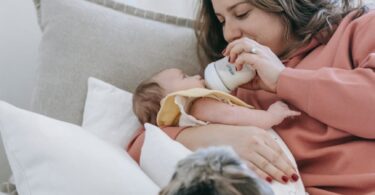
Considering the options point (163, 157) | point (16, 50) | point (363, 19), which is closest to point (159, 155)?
point (163, 157)

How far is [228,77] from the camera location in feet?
3.76

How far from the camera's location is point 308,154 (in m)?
1.04

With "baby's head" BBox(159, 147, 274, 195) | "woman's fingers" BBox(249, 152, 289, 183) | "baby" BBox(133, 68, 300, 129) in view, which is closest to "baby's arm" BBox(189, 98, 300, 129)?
"baby" BBox(133, 68, 300, 129)

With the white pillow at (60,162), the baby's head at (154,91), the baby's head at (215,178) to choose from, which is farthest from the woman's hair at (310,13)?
the baby's head at (215,178)

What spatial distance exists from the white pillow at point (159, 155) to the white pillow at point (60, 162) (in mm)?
36

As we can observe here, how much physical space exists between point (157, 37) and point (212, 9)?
0.18m

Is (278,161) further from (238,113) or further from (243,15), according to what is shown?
(243,15)

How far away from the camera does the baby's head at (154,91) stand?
117 cm

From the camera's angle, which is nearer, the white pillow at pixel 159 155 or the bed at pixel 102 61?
the white pillow at pixel 159 155

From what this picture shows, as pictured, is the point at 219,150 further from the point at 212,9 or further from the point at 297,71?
the point at 212,9

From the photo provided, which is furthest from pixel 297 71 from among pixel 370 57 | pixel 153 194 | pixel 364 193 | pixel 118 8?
pixel 118 8

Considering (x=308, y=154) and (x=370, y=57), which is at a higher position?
(x=370, y=57)

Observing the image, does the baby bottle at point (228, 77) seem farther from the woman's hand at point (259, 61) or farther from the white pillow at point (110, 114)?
the white pillow at point (110, 114)

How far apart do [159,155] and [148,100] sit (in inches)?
9.4
